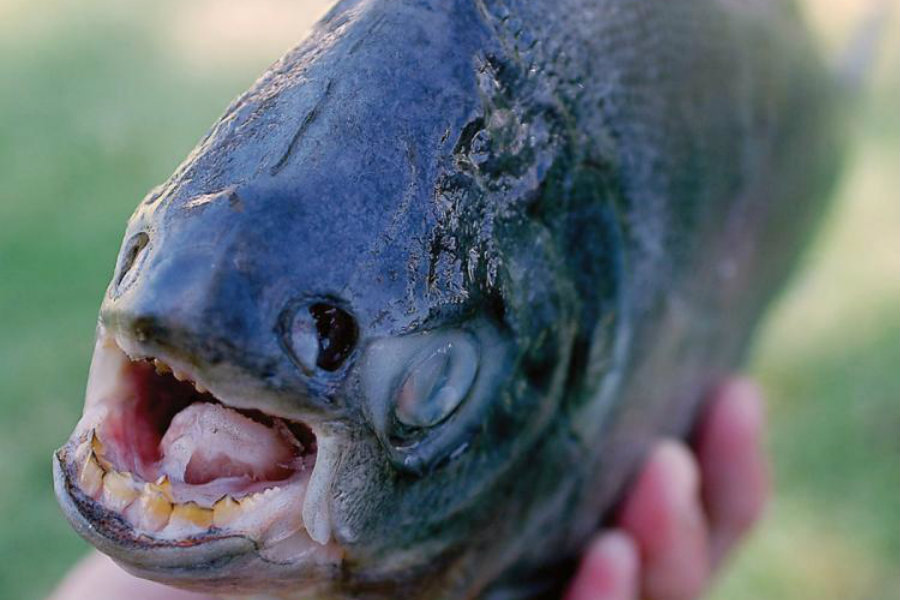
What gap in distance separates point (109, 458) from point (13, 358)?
3286 mm

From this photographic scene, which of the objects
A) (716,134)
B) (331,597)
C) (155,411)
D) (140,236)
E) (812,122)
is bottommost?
(812,122)

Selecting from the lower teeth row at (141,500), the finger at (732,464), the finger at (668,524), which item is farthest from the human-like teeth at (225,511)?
the finger at (732,464)

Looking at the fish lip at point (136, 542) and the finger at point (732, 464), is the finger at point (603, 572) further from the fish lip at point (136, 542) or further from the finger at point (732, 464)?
the fish lip at point (136, 542)

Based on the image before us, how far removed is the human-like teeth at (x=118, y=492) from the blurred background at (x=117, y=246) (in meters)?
1.75

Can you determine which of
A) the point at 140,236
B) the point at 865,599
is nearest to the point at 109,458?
the point at 140,236

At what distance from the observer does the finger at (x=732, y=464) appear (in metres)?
2.07

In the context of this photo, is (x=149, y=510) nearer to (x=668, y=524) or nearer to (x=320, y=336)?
(x=320, y=336)

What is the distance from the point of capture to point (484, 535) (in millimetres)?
1274

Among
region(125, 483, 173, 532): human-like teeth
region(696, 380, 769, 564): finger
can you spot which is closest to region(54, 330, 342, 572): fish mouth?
region(125, 483, 173, 532): human-like teeth

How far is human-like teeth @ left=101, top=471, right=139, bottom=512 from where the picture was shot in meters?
0.94

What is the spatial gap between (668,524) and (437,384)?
3.03 ft

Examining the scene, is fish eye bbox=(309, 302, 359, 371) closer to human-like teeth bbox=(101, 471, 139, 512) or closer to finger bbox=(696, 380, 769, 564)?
human-like teeth bbox=(101, 471, 139, 512)

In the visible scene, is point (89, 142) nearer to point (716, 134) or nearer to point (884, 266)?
point (884, 266)

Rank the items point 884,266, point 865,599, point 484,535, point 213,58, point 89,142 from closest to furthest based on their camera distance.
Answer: point 484,535
point 865,599
point 884,266
point 89,142
point 213,58
